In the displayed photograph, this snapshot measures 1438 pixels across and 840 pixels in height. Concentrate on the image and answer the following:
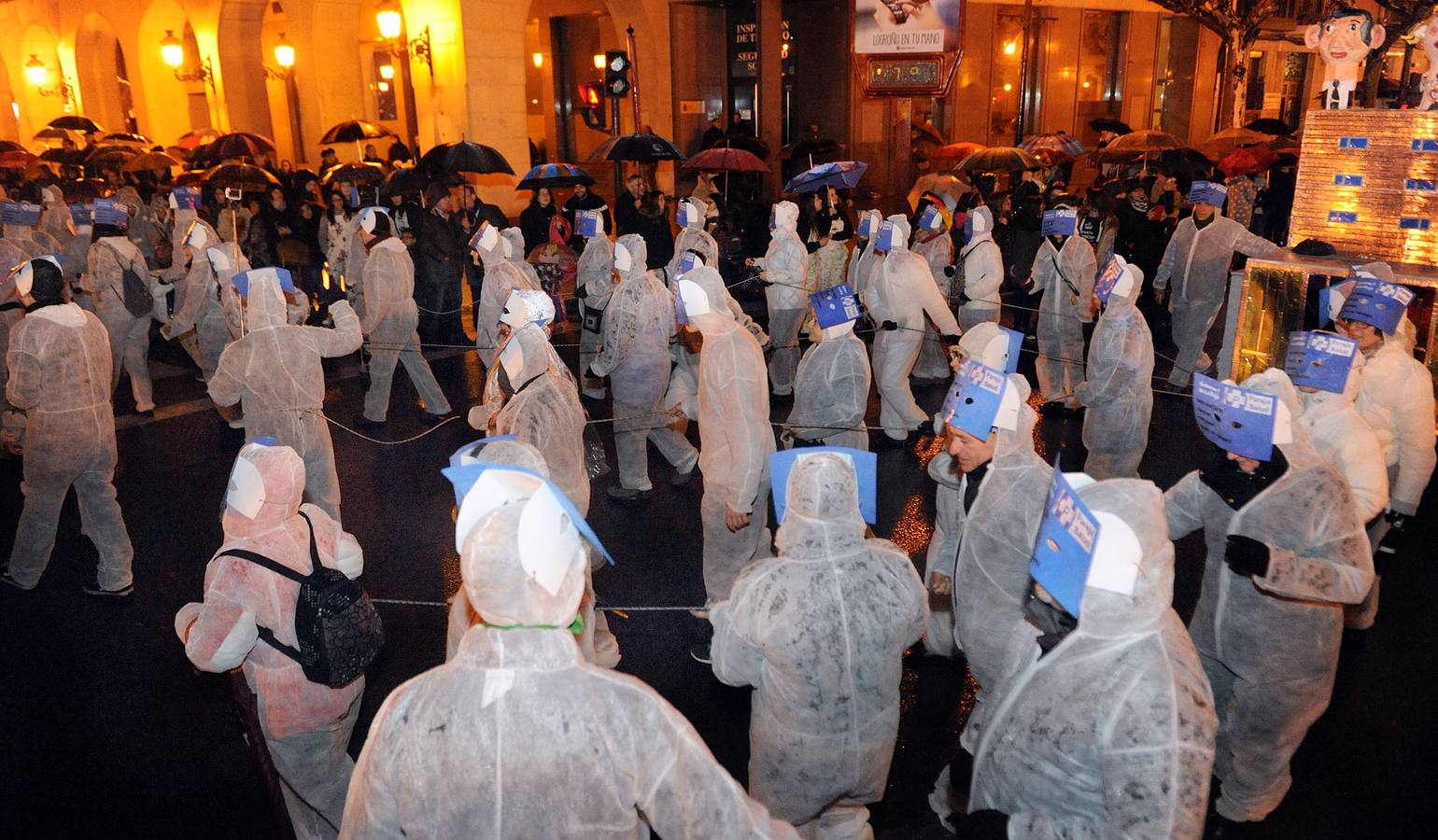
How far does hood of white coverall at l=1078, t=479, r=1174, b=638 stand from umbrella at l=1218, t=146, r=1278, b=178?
673 inches

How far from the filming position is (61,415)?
19.8 feet

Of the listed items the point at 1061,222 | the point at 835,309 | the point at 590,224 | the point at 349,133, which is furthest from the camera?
the point at 349,133

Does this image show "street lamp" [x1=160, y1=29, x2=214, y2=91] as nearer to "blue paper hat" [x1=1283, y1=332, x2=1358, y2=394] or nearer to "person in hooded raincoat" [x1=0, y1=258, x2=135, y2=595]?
"person in hooded raincoat" [x1=0, y1=258, x2=135, y2=595]

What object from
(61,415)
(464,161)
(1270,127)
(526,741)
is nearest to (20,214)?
(464,161)

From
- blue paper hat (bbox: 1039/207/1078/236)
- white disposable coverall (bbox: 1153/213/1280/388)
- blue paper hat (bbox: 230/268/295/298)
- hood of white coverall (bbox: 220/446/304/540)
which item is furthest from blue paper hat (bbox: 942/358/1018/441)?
white disposable coverall (bbox: 1153/213/1280/388)

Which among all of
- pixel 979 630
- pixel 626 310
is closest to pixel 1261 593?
pixel 979 630

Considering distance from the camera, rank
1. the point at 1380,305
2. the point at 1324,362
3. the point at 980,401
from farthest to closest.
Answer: the point at 1380,305, the point at 1324,362, the point at 980,401

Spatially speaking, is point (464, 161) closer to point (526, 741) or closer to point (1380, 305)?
point (1380, 305)

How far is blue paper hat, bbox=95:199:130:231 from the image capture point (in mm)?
9602

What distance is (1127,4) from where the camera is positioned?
28.7 meters

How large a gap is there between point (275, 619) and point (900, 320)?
6880 mm

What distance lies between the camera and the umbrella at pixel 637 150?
14.0 m

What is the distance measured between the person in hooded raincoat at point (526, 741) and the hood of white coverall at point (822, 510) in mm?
1069

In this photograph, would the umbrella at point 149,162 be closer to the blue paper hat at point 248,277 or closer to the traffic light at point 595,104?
the traffic light at point 595,104
